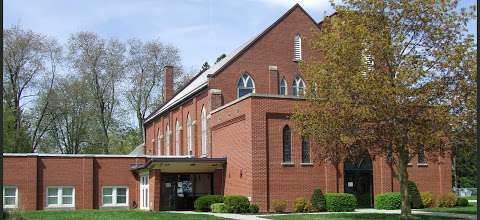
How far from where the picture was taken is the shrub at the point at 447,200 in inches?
1464

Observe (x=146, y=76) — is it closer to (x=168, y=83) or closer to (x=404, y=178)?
(x=168, y=83)

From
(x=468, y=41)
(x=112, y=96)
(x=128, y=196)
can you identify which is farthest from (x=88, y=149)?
(x=468, y=41)

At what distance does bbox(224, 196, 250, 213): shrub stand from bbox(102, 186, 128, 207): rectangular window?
13.3m

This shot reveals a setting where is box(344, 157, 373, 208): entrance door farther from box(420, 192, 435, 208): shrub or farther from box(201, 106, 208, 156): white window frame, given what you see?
box(201, 106, 208, 156): white window frame

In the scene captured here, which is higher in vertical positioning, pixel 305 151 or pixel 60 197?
pixel 305 151

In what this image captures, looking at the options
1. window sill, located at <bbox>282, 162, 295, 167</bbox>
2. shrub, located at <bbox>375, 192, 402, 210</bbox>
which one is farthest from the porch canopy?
shrub, located at <bbox>375, 192, 402, 210</bbox>

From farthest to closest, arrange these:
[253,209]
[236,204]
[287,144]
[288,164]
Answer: [287,144]
[288,164]
[253,209]
[236,204]

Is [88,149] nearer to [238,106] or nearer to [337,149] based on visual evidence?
[238,106]

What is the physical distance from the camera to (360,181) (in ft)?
120

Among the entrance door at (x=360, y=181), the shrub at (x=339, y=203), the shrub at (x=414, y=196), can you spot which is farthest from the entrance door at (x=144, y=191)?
the shrub at (x=414, y=196)

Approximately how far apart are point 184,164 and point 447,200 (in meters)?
16.6

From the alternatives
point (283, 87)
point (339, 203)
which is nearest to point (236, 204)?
point (339, 203)

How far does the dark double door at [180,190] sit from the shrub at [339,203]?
366 inches

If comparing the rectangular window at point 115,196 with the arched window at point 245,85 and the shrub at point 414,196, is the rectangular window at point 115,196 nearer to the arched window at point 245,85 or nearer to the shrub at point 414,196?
the arched window at point 245,85
